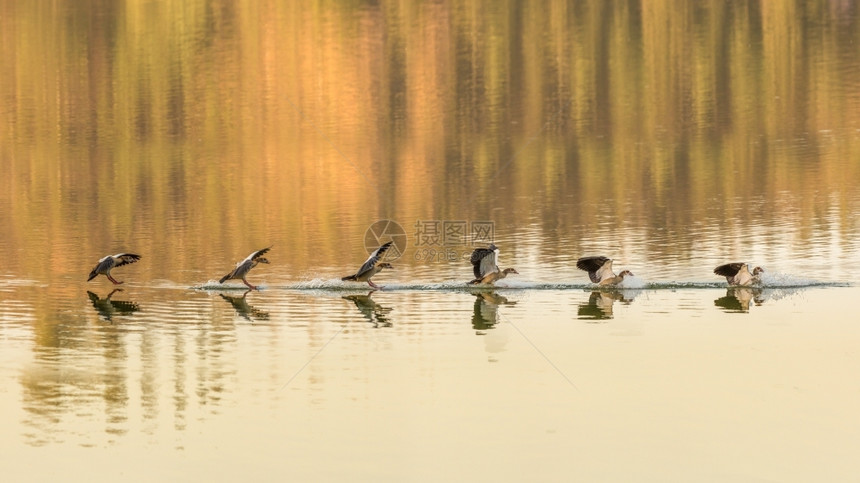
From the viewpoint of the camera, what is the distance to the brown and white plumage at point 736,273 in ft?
91.5

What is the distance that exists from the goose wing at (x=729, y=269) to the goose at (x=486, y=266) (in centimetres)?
400

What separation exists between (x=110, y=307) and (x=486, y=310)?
22.4 feet

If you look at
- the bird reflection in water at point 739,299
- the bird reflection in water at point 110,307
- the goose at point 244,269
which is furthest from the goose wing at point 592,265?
the bird reflection in water at point 110,307

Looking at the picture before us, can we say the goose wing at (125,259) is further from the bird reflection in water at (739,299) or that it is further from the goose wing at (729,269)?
the bird reflection in water at (739,299)

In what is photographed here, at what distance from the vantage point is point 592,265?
93.0ft

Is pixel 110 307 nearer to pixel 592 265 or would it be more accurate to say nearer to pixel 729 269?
pixel 592 265

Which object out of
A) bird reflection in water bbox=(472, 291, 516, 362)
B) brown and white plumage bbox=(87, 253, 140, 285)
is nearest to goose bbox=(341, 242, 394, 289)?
bird reflection in water bbox=(472, 291, 516, 362)

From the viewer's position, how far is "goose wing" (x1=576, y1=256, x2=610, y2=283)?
92.8ft

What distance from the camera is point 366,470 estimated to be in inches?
692

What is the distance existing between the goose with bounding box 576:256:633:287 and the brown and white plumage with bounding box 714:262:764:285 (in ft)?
5.54

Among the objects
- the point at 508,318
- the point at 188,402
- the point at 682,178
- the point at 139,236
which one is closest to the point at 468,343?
the point at 508,318

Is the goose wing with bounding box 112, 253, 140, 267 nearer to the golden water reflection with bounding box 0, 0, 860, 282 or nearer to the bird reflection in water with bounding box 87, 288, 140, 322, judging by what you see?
the golden water reflection with bounding box 0, 0, 860, 282

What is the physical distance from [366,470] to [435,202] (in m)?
22.0
